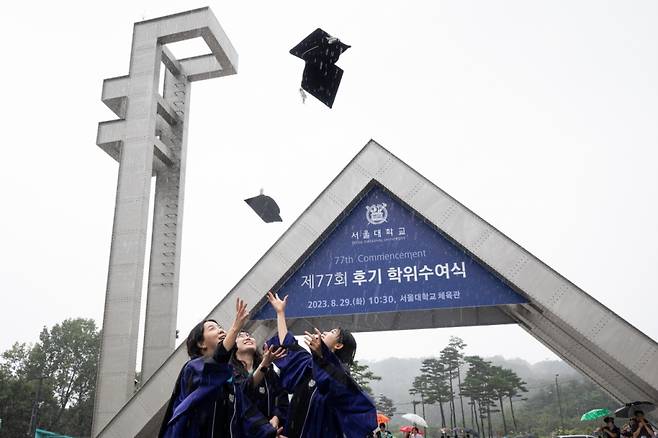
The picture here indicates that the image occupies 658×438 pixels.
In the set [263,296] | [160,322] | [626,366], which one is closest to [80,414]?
[160,322]

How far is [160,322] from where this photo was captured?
14172mm

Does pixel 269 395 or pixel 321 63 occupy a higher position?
pixel 321 63

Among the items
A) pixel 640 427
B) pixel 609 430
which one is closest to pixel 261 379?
pixel 640 427

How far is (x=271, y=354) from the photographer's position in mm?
3904

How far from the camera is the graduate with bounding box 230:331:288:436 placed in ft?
12.9

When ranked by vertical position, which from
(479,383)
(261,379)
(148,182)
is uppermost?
(148,182)

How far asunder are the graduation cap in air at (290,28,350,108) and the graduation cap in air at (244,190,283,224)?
3.03m

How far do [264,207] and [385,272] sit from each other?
3469 millimetres

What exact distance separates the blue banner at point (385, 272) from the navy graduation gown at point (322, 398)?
6830 millimetres

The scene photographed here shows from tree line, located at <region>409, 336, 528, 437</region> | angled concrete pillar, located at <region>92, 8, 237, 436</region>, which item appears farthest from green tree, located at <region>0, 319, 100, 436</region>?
angled concrete pillar, located at <region>92, 8, 237, 436</region>

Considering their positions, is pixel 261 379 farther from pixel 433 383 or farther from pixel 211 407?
pixel 433 383

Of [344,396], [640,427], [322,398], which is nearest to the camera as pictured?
[344,396]

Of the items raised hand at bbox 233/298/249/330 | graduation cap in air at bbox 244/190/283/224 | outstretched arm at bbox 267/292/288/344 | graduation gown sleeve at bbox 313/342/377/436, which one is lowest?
graduation gown sleeve at bbox 313/342/377/436

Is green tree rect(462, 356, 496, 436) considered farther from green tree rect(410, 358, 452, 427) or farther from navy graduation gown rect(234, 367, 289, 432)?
navy graduation gown rect(234, 367, 289, 432)
